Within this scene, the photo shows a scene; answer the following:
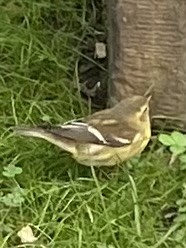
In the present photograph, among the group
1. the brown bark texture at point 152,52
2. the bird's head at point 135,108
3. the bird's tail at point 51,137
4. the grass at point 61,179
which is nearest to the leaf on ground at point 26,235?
the grass at point 61,179

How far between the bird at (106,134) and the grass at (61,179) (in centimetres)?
10

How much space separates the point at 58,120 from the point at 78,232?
86 cm

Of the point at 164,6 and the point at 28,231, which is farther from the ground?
the point at 164,6

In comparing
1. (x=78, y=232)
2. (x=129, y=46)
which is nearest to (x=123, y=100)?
(x=129, y=46)

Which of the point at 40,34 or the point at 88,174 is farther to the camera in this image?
the point at 40,34

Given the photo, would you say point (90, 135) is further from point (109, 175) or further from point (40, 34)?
point (40, 34)

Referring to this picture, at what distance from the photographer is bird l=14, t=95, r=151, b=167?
455cm

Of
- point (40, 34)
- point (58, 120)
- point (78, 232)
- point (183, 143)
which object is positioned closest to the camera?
point (78, 232)

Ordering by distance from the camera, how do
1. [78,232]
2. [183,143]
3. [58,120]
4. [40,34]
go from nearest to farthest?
[78,232], [183,143], [58,120], [40,34]

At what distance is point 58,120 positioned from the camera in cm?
509

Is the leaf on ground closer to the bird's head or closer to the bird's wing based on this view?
the bird's wing

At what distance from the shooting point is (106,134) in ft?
15.1

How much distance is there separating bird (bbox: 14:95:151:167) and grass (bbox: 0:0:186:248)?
10 centimetres

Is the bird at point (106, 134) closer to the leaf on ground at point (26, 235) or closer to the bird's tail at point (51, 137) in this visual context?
the bird's tail at point (51, 137)
